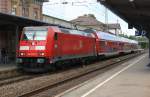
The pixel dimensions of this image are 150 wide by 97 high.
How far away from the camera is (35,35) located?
26.2 meters

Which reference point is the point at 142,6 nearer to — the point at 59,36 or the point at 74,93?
the point at 59,36

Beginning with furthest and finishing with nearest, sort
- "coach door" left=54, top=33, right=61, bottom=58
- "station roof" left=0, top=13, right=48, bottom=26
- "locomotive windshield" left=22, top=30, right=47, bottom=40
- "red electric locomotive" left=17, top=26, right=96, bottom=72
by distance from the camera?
"station roof" left=0, top=13, right=48, bottom=26
"coach door" left=54, top=33, right=61, bottom=58
"locomotive windshield" left=22, top=30, right=47, bottom=40
"red electric locomotive" left=17, top=26, right=96, bottom=72

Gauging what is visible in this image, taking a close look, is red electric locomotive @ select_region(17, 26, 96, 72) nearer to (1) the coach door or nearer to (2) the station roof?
(1) the coach door

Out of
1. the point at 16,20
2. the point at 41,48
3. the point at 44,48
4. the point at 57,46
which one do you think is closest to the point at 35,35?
the point at 41,48

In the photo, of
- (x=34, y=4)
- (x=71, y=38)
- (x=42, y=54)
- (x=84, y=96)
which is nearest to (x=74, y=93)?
(x=84, y=96)

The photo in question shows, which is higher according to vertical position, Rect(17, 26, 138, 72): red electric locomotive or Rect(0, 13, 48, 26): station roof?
Rect(0, 13, 48, 26): station roof

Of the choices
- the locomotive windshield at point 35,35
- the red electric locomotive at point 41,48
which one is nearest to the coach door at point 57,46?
the red electric locomotive at point 41,48

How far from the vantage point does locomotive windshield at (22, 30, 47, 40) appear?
85.0 ft

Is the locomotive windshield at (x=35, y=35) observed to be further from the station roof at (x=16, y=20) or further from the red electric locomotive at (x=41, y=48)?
the station roof at (x=16, y=20)

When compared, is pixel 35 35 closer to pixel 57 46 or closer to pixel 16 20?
pixel 57 46

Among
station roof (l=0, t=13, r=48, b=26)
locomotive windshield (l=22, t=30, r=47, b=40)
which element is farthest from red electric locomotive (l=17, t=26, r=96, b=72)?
station roof (l=0, t=13, r=48, b=26)

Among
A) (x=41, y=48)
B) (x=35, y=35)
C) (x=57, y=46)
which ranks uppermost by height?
(x=35, y=35)

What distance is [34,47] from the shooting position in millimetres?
25719

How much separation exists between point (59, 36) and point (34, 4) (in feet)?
118
